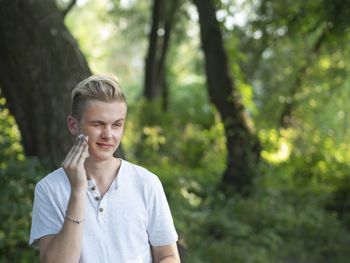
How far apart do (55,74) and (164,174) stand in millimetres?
5657

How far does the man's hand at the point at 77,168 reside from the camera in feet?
9.68

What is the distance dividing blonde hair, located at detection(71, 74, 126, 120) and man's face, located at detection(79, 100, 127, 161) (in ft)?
0.07

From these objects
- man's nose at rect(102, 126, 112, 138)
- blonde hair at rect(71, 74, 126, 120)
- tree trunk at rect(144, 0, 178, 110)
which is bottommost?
man's nose at rect(102, 126, 112, 138)

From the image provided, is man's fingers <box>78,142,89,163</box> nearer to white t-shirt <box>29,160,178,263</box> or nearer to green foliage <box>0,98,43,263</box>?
white t-shirt <box>29,160,178,263</box>

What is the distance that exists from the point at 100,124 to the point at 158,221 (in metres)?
0.51

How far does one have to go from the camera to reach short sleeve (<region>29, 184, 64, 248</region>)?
9.97ft

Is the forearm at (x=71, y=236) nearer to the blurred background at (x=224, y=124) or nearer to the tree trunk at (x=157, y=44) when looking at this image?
the blurred background at (x=224, y=124)

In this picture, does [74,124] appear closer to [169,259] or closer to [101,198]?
[101,198]

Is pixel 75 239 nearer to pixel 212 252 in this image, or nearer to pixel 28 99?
pixel 28 99

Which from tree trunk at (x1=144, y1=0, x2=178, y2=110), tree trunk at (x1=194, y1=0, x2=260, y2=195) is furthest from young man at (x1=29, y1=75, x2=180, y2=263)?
tree trunk at (x1=144, y1=0, x2=178, y2=110)

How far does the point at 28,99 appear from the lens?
600cm

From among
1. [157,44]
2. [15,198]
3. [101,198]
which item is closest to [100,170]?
[101,198]

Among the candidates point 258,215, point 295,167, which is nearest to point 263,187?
point 258,215

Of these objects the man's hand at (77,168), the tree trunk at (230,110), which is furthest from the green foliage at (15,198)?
the tree trunk at (230,110)
